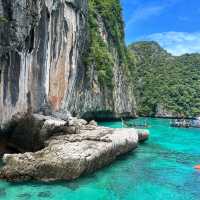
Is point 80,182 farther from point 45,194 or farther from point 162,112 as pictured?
point 162,112

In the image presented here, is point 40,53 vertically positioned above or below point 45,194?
above

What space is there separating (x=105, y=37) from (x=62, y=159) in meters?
34.9

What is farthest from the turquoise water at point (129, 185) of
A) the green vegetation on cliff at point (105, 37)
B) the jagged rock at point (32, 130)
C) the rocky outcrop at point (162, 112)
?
the rocky outcrop at point (162, 112)

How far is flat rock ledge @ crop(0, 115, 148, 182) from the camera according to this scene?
46.0ft

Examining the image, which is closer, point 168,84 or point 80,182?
point 80,182

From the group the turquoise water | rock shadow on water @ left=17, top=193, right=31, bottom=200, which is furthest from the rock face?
rock shadow on water @ left=17, top=193, right=31, bottom=200

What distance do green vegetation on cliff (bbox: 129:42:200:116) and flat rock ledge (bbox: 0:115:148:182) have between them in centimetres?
5070

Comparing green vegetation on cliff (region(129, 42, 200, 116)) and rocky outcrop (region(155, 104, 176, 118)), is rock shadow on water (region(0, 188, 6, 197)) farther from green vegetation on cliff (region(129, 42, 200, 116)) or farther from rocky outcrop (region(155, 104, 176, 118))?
rocky outcrop (region(155, 104, 176, 118))

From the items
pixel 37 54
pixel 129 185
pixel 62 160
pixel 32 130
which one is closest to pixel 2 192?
pixel 62 160

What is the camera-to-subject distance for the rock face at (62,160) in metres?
14.0

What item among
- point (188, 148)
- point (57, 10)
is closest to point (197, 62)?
point (188, 148)

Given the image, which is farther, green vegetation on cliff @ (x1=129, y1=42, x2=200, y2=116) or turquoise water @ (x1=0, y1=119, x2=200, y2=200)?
green vegetation on cliff @ (x1=129, y1=42, x2=200, y2=116)

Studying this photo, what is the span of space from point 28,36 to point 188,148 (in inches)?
589

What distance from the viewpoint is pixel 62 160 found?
14266mm
